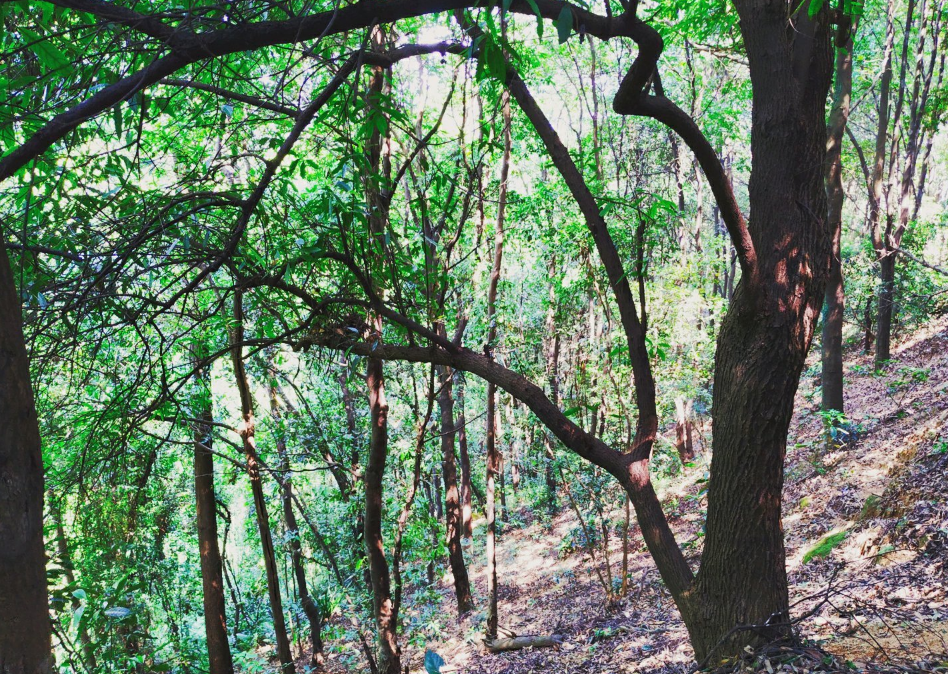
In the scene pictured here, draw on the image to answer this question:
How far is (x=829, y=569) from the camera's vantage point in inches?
244

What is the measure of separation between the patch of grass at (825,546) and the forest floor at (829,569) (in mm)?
20

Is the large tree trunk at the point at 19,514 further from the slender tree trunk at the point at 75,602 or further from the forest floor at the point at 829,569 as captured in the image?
the forest floor at the point at 829,569

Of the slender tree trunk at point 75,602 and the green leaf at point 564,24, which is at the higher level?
the green leaf at point 564,24

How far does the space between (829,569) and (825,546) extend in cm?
69

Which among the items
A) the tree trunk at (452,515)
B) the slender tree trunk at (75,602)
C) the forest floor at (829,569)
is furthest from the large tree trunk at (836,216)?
the slender tree trunk at (75,602)

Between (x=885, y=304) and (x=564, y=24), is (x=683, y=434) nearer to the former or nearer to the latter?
(x=885, y=304)

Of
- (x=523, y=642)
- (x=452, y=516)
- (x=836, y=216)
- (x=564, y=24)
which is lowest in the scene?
(x=523, y=642)

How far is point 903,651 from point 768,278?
7.39 feet

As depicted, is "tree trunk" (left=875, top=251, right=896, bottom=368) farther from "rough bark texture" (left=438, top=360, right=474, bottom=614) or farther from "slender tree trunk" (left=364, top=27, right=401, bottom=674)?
"slender tree trunk" (left=364, top=27, right=401, bottom=674)

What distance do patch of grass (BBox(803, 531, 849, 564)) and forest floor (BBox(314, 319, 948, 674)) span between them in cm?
2

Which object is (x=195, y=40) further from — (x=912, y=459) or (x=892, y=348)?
(x=892, y=348)

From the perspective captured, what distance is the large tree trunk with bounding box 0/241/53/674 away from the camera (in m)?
1.37

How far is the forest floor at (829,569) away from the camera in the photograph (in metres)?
4.30

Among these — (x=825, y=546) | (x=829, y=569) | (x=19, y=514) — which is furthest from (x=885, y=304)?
(x=19, y=514)
